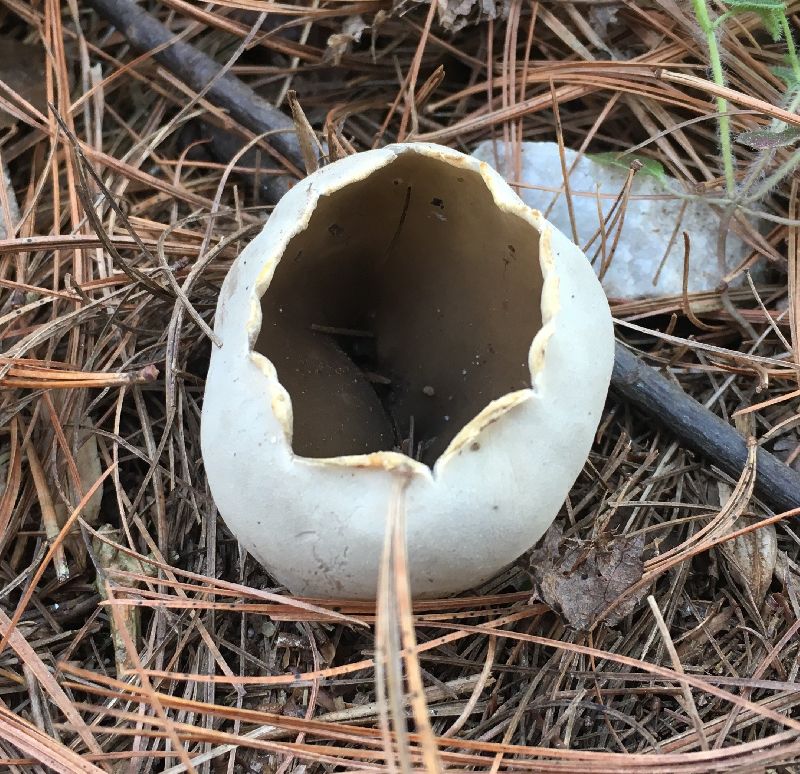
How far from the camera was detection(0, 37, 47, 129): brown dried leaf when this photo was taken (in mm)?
1733

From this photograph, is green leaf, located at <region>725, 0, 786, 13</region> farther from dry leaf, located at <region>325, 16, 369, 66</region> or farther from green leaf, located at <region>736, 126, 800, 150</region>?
dry leaf, located at <region>325, 16, 369, 66</region>

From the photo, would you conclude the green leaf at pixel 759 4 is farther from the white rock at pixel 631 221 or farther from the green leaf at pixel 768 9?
the white rock at pixel 631 221

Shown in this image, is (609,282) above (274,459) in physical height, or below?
below

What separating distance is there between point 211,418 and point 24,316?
2.20 ft

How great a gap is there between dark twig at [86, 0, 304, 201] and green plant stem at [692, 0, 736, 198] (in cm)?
83

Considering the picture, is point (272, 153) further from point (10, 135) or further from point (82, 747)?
point (82, 747)

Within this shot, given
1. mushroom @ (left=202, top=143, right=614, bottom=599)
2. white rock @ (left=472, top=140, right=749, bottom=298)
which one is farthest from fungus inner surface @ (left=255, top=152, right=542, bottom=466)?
white rock @ (left=472, top=140, right=749, bottom=298)

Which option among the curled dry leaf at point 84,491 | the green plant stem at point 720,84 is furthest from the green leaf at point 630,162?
the curled dry leaf at point 84,491

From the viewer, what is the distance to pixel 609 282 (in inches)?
65.2

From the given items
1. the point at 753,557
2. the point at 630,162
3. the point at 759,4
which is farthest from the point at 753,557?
the point at 759,4

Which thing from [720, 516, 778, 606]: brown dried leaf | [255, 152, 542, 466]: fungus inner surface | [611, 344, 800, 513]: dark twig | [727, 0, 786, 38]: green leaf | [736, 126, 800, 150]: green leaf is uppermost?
[727, 0, 786, 38]: green leaf

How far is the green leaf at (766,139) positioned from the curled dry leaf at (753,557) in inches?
26.4

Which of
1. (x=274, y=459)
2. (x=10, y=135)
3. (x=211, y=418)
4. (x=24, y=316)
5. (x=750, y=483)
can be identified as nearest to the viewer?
(x=274, y=459)

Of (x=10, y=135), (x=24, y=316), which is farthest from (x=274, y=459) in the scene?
(x=10, y=135)
